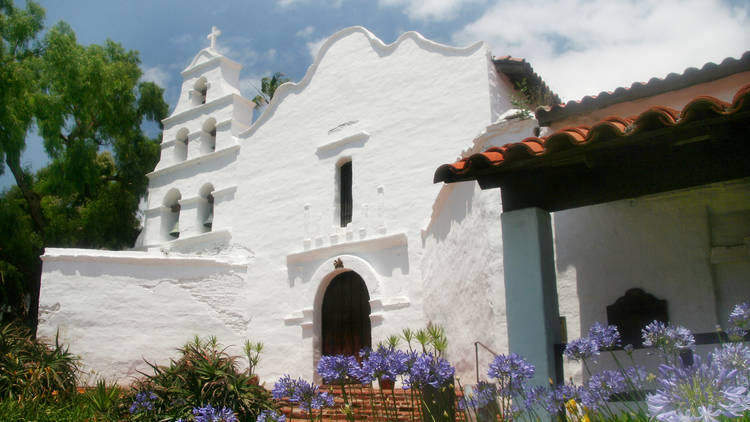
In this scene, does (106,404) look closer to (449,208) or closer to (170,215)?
(449,208)

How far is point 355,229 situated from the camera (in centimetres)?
1262

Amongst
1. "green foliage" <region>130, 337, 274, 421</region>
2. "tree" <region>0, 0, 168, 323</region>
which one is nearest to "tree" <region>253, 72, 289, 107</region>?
"tree" <region>0, 0, 168, 323</region>

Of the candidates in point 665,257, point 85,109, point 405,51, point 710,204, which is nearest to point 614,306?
point 665,257

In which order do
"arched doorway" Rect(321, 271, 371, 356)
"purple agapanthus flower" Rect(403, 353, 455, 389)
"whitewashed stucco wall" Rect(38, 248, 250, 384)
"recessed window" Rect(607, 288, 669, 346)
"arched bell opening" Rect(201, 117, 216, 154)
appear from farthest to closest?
"arched bell opening" Rect(201, 117, 216, 154)
"whitewashed stucco wall" Rect(38, 248, 250, 384)
"arched doorway" Rect(321, 271, 371, 356)
"recessed window" Rect(607, 288, 669, 346)
"purple agapanthus flower" Rect(403, 353, 455, 389)

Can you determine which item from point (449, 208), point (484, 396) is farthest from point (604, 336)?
point (449, 208)

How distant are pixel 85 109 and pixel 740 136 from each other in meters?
16.1

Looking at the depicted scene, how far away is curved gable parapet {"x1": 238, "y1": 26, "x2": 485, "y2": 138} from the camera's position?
12.2 m

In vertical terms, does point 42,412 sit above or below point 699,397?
below

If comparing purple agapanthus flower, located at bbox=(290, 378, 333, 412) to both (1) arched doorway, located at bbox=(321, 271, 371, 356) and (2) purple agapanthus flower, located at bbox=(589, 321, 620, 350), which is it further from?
(1) arched doorway, located at bbox=(321, 271, 371, 356)

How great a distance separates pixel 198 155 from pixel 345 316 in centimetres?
627

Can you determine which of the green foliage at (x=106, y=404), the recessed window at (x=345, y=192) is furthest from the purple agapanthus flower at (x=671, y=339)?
the recessed window at (x=345, y=192)

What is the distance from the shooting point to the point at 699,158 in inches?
177

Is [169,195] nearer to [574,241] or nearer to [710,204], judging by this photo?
[574,241]

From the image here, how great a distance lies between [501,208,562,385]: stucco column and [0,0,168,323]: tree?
14.0 metres
